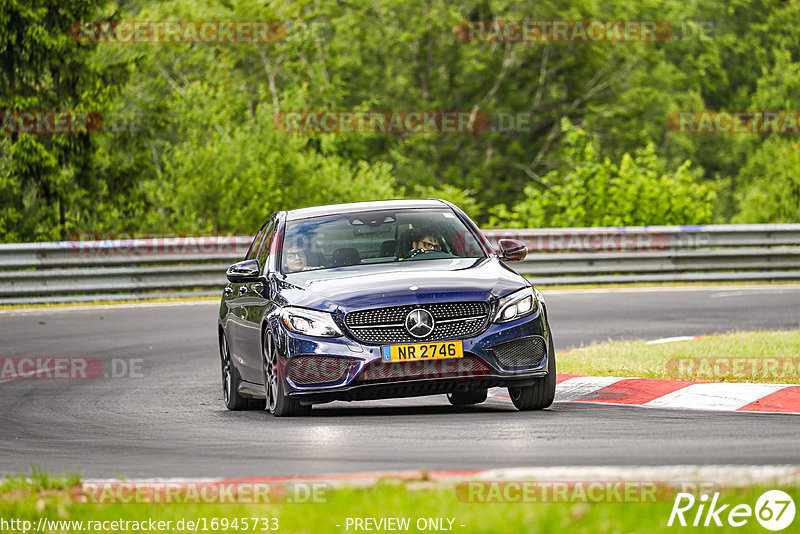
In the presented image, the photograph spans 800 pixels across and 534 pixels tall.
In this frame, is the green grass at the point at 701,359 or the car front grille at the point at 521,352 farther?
the green grass at the point at 701,359

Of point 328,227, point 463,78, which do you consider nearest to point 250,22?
point 463,78

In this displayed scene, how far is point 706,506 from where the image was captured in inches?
213

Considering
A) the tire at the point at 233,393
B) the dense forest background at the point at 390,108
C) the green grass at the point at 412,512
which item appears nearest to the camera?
the green grass at the point at 412,512

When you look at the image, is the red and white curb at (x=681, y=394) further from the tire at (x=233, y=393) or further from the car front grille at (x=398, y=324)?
the tire at (x=233, y=393)

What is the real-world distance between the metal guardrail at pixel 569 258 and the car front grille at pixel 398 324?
1386cm

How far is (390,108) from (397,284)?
49.4 meters

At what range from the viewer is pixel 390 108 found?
192 feet

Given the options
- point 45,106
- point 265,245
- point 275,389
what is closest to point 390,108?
point 45,106

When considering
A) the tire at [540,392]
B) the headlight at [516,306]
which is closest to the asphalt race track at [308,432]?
the tire at [540,392]

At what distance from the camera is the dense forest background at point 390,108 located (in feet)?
98.7

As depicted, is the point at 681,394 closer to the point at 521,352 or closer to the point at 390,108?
the point at 521,352

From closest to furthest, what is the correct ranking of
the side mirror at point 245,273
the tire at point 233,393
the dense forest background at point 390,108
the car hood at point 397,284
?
1. the car hood at point 397,284
2. the side mirror at point 245,273
3. the tire at point 233,393
4. the dense forest background at point 390,108

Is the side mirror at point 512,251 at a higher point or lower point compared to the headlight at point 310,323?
higher

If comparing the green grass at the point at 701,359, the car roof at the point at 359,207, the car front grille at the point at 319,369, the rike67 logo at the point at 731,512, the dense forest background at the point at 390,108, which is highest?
the rike67 logo at the point at 731,512
